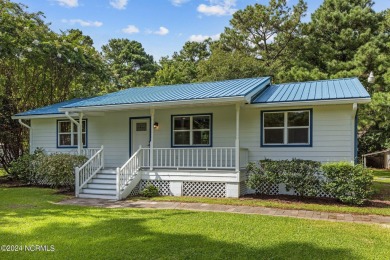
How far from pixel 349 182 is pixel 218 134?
475 cm

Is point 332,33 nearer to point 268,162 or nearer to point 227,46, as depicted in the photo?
point 227,46

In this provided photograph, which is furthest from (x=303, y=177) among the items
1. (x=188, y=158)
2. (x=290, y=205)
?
(x=188, y=158)

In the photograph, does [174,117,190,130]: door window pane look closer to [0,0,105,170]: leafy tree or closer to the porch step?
the porch step

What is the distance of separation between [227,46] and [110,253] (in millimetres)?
25704

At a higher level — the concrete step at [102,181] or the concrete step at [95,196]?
the concrete step at [102,181]

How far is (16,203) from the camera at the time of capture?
948 cm

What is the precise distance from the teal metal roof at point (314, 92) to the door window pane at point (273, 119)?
0.63 metres

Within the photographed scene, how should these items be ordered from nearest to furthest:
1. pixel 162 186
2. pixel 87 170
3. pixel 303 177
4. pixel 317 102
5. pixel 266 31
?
pixel 303 177 < pixel 317 102 < pixel 162 186 < pixel 87 170 < pixel 266 31

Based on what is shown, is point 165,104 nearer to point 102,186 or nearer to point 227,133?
point 227,133

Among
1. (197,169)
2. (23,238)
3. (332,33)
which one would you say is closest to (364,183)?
(197,169)

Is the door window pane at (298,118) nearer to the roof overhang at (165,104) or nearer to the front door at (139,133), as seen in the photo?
the roof overhang at (165,104)

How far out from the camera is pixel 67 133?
14.8m

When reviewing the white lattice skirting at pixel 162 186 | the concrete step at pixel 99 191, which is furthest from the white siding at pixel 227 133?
the concrete step at pixel 99 191

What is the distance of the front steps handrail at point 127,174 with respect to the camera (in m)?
10.6
